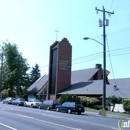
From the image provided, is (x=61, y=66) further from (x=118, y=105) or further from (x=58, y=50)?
(x=118, y=105)

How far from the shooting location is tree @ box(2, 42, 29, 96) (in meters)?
69.6

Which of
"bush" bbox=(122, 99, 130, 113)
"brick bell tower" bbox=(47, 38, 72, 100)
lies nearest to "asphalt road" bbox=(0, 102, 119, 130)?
"bush" bbox=(122, 99, 130, 113)

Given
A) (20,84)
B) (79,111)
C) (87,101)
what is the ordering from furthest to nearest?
(20,84)
(87,101)
(79,111)

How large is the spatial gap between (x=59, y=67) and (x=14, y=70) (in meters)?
20.8

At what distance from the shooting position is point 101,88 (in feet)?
142

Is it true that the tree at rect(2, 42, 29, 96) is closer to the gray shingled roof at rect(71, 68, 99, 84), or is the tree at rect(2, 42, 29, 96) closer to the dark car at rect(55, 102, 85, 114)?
the gray shingled roof at rect(71, 68, 99, 84)

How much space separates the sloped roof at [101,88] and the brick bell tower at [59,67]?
2118 millimetres

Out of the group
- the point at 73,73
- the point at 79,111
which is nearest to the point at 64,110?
the point at 79,111

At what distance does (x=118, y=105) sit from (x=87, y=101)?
641cm

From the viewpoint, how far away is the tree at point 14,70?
228ft

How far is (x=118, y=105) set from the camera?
36.2 meters

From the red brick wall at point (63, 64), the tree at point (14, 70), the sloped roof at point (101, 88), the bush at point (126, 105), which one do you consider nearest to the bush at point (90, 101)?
the sloped roof at point (101, 88)

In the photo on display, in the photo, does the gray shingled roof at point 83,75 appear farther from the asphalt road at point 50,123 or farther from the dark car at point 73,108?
the asphalt road at point 50,123

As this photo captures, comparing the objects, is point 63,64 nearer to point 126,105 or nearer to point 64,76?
point 64,76
